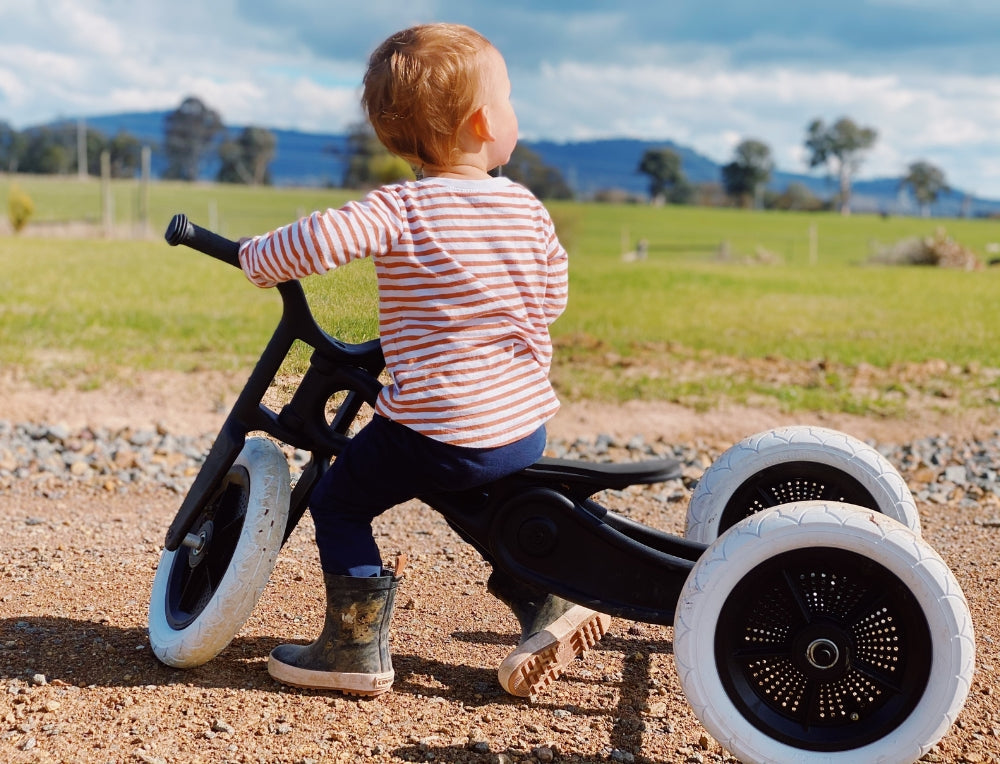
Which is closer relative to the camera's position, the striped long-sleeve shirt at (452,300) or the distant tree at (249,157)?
the striped long-sleeve shirt at (452,300)

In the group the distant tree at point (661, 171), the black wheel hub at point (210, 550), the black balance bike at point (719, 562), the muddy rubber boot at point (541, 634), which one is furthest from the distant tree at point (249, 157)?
the muddy rubber boot at point (541, 634)

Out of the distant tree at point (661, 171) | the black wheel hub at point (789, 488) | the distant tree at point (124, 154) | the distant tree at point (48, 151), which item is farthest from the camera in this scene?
the distant tree at point (661, 171)

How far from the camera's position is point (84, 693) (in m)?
2.92

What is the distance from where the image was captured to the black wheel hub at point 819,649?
2.50 m

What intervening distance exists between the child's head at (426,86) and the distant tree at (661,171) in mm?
123663

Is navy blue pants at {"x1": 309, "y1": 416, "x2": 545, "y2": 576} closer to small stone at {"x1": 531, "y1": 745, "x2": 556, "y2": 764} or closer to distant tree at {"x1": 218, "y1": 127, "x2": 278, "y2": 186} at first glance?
small stone at {"x1": 531, "y1": 745, "x2": 556, "y2": 764}

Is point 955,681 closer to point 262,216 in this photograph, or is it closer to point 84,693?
point 84,693

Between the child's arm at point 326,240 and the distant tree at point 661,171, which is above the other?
the distant tree at point 661,171

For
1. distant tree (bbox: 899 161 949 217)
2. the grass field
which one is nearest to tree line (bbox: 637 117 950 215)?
distant tree (bbox: 899 161 949 217)

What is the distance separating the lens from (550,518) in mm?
2824

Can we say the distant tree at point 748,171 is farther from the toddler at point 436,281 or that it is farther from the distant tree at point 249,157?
the toddler at point 436,281

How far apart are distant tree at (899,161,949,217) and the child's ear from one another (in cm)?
13887

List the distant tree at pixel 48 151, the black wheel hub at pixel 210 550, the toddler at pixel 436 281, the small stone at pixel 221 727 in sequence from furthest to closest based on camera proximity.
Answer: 1. the distant tree at pixel 48 151
2. the black wheel hub at pixel 210 550
3. the small stone at pixel 221 727
4. the toddler at pixel 436 281

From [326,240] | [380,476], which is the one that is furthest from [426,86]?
[380,476]
